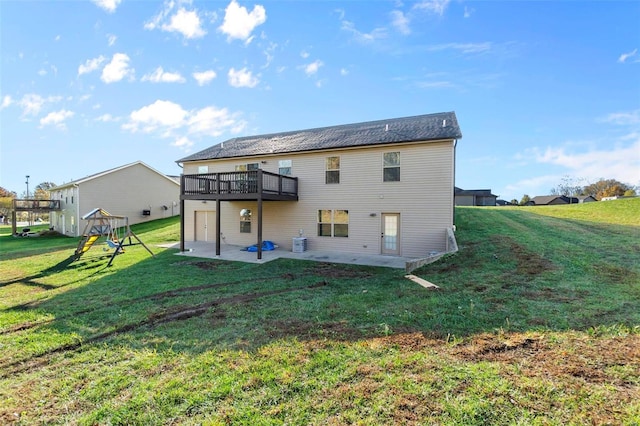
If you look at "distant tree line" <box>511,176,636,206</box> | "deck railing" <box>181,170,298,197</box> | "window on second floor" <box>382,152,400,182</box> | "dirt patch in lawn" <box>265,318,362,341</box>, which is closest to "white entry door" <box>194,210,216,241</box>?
"deck railing" <box>181,170,298,197</box>

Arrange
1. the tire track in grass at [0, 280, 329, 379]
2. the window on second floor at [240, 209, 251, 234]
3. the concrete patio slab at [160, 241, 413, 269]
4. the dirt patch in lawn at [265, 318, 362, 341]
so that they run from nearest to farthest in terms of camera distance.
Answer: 1. the tire track in grass at [0, 280, 329, 379]
2. the dirt patch in lawn at [265, 318, 362, 341]
3. the concrete patio slab at [160, 241, 413, 269]
4. the window on second floor at [240, 209, 251, 234]

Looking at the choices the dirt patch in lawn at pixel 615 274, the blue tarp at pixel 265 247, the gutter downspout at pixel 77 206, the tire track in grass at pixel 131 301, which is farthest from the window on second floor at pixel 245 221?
the gutter downspout at pixel 77 206

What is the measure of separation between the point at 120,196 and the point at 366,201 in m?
21.4

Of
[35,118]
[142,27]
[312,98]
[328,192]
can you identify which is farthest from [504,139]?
[35,118]

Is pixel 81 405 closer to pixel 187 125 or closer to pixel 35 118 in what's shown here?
pixel 187 125

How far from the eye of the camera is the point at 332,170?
44.0 feet

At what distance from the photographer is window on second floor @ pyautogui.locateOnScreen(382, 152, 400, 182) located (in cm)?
1212

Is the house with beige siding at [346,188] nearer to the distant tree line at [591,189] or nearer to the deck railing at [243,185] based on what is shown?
the deck railing at [243,185]

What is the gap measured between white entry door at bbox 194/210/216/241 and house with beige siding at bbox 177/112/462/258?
0.82 metres

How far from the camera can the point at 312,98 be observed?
1783 centimetres

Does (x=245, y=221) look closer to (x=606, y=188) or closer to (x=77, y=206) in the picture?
(x=77, y=206)

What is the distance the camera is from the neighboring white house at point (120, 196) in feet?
71.7

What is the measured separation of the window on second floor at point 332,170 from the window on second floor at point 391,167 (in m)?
2.17

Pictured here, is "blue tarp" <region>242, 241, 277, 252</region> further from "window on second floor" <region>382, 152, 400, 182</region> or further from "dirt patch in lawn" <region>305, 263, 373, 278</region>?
"window on second floor" <region>382, 152, 400, 182</region>
